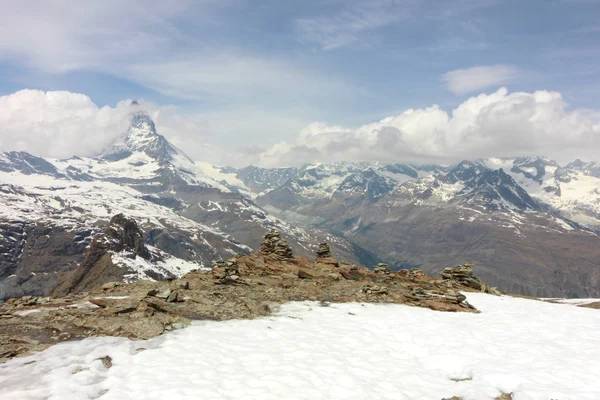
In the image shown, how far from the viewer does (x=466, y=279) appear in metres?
44.1

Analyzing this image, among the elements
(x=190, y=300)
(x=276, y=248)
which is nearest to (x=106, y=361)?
(x=190, y=300)

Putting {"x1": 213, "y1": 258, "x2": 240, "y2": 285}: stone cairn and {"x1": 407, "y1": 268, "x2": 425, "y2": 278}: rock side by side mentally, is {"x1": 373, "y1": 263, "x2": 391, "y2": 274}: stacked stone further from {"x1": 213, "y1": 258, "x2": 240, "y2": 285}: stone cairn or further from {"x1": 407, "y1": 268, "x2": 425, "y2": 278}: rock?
{"x1": 213, "y1": 258, "x2": 240, "y2": 285}: stone cairn

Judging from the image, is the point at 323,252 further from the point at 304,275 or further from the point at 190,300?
the point at 190,300

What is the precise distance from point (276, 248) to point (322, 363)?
33.6 metres

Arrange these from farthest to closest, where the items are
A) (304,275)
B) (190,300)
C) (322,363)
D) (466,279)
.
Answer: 1. (466,279)
2. (304,275)
3. (190,300)
4. (322,363)

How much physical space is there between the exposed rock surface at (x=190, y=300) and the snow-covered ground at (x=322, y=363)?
4.99 feet

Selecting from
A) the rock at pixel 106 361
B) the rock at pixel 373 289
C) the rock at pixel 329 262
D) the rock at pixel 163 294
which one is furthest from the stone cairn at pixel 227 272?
the rock at pixel 106 361

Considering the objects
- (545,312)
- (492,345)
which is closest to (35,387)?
(492,345)

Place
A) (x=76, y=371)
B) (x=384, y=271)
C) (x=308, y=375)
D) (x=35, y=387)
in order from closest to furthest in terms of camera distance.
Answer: (x=35, y=387) < (x=76, y=371) < (x=308, y=375) < (x=384, y=271)

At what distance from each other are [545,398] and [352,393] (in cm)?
761

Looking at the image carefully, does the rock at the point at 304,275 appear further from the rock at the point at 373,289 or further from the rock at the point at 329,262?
the rock at the point at 373,289

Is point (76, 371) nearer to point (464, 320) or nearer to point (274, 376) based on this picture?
point (274, 376)

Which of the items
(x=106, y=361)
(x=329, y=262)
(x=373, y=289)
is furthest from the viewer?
(x=329, y=262)

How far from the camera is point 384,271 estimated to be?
47.5m
